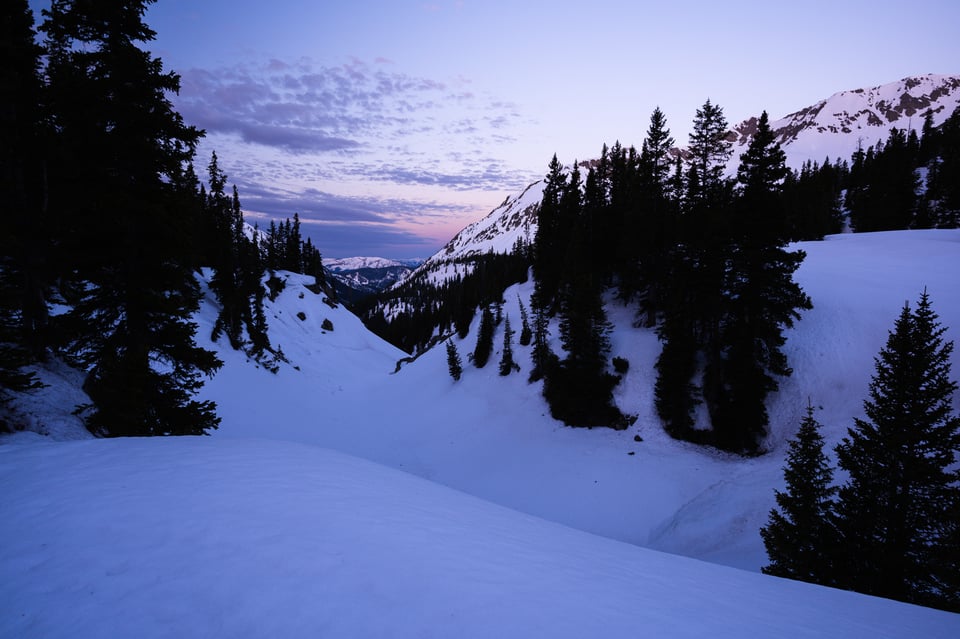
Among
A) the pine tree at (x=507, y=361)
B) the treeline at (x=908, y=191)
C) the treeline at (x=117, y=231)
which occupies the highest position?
the treeline at (x=908, y=191)

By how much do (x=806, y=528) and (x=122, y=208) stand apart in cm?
2158

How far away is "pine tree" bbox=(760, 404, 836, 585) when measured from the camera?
10.5 m

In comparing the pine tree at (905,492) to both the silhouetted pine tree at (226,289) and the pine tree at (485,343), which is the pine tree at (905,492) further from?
the silhouetted pine tree at (226,289)

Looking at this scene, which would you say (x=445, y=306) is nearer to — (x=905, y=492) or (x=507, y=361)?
(x=507, y=361)

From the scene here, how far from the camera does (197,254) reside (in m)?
11.2

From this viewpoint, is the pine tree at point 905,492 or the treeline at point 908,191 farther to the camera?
the treeline at point 908,191

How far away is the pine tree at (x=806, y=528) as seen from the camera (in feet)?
34.6

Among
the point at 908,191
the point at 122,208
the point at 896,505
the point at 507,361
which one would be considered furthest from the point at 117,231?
the point at 908,191

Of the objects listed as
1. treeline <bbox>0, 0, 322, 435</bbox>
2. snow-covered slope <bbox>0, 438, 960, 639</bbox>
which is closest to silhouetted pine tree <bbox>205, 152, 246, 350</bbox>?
treeline <bbox>0, 0, 322, 435</bbox>

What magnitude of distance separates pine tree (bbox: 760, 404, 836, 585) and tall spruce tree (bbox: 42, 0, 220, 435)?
60.5 feet

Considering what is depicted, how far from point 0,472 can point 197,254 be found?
23.2ft

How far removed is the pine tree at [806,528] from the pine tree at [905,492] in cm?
37

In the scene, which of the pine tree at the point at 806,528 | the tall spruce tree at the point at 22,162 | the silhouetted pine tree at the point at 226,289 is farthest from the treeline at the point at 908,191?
the silhouetted pine tree at the point at 226,289

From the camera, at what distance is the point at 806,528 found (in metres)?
10.9
